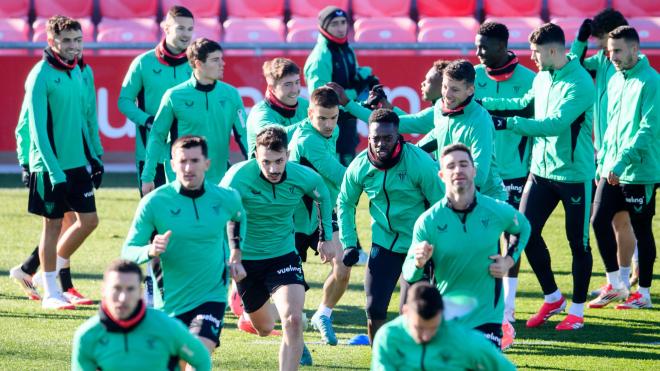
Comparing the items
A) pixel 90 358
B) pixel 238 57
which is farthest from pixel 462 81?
pixel 238 57

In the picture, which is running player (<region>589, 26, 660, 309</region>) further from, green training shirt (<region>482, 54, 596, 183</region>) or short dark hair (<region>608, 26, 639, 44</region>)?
green training shirt (<region>482, 54, 596, 183</region>)

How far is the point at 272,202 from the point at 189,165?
43.0 inches

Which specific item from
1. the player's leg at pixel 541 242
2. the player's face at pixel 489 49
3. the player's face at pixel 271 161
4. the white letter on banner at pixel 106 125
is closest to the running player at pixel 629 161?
the player's leg at pixel 541 242

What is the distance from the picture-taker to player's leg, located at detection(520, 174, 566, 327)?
9422 millimetres

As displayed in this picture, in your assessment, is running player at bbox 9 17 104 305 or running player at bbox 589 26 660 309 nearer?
running player at bbox 589 26 660 309

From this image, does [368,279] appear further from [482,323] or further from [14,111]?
[14,111]

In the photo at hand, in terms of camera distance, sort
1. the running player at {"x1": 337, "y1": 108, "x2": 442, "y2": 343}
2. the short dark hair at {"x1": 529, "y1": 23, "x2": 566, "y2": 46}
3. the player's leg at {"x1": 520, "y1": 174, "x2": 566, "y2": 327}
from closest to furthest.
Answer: the running player at {"x1": 337, "y1": 108, "x2": 442, "y2": 343} < the short dark hair at {"x1": 529, "y1": 23, "x2": 566, "y2": 46} < the player's leg at {"x1": 520, "y1": 174, "x2": 566, "y2": 327}

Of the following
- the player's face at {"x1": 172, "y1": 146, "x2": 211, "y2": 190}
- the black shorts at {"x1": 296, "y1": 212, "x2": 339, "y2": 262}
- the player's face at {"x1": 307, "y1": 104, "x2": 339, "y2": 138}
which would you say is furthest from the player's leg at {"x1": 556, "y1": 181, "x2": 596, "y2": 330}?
the player's face at {"x1": 172, "y1": 146, "x2": 211, "y2": 190}

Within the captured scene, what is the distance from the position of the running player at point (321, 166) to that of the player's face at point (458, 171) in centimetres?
199

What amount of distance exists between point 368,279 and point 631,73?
329 cm

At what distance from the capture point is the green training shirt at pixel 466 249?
6543mm

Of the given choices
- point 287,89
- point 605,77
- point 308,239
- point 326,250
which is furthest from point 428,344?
point 605,77

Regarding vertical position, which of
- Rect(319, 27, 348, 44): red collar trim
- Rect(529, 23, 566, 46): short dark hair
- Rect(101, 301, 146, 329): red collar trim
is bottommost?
Rect(101, 301, 146, 329): red collar trim

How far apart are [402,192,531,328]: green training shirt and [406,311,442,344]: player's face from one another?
932 mm
